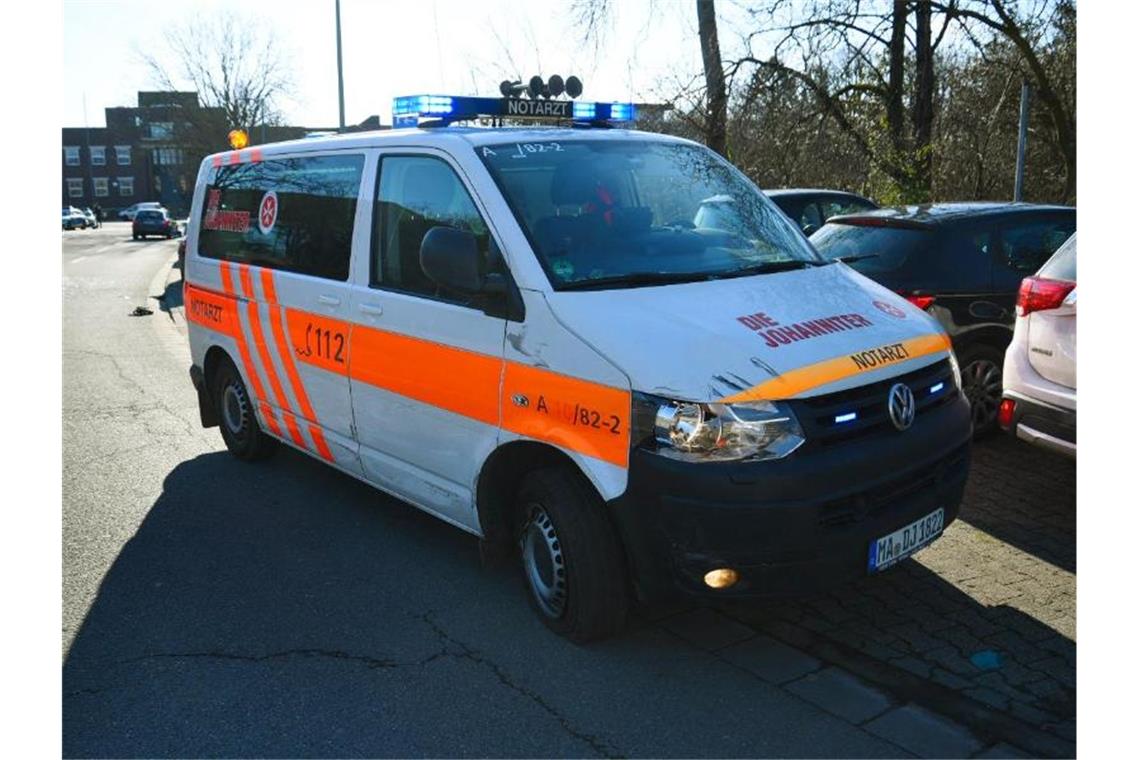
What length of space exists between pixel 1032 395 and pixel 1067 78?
41.5 feet

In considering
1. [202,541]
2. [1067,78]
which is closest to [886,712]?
[202,541]

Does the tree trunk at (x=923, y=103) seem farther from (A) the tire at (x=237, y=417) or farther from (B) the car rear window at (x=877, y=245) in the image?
(A) the tire at (x=237, y=417)

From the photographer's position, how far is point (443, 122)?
566cm

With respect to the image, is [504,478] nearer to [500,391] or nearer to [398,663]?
[500,391]

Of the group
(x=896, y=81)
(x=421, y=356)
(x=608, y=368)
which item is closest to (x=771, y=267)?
(x=608, y=368)

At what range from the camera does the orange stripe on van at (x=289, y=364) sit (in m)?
5.57

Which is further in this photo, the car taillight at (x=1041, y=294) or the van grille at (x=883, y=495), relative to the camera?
the car taillight at (x=1041, y=294)

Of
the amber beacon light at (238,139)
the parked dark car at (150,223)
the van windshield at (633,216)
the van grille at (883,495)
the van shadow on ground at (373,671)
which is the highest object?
the parked dark car at (150,223)

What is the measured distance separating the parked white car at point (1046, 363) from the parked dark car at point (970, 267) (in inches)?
45.7

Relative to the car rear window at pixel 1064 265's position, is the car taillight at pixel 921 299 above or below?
below

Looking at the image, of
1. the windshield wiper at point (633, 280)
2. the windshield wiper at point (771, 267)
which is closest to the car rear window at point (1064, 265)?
the windshield wiper at point (771, 267)

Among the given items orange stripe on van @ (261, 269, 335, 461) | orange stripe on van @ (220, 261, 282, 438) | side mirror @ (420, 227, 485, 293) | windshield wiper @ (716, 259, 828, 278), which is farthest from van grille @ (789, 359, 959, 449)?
orange stripe on van @ (220, 261, 282, 438)

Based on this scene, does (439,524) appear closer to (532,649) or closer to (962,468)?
(532,649)

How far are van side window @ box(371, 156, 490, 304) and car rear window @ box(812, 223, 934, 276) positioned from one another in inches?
118
